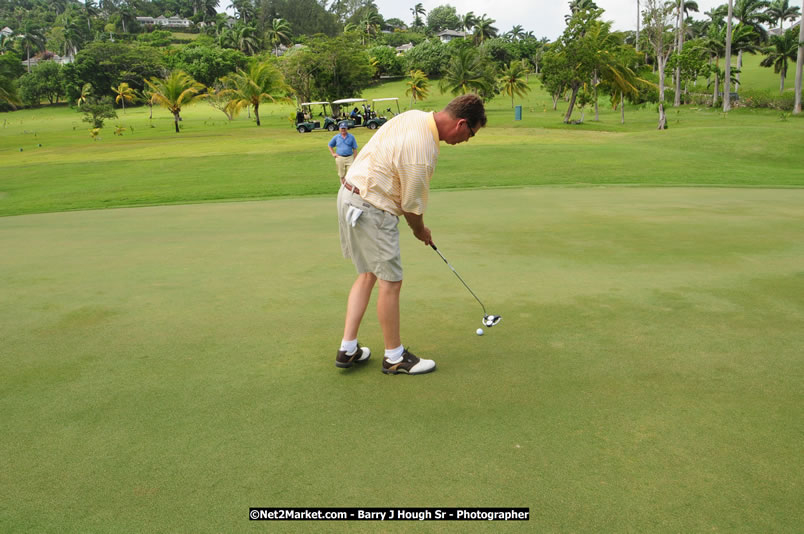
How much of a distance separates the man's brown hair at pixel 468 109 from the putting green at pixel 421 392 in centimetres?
165

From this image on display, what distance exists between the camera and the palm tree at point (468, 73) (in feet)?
212

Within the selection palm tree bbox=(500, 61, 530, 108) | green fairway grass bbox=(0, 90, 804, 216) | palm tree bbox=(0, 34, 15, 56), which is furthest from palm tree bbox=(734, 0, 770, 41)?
palm tree bbox=(0, 34, 15, 56)

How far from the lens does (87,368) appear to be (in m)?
4.23

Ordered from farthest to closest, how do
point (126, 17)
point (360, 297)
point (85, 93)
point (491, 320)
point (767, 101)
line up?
point (126, 17), point (85, 93), point (767, 101), point (491, 320), point (360, 297)

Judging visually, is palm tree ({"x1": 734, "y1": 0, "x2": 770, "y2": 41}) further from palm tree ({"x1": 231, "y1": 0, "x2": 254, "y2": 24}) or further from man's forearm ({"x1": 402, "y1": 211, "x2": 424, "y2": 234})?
palm tree ({"x1": 231, "y1": 0, "x2": 254, "y2": 24})

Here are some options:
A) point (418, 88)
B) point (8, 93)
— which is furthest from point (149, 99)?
point (8, 93)

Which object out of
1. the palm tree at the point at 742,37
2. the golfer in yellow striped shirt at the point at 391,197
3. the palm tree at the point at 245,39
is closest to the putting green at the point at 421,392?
the golfer in yellow striped shirt at the point at 391,197

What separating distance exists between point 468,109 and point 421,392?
1860 millimetres

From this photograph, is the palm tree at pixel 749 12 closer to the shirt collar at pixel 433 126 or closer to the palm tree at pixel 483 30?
the palm tree at pixel 483 30

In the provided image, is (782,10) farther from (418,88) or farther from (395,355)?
(395,355)

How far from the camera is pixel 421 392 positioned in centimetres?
376

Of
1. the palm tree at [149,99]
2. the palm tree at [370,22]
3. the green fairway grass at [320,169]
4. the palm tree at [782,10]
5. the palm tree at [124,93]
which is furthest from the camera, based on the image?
the palm tree at [370,22]

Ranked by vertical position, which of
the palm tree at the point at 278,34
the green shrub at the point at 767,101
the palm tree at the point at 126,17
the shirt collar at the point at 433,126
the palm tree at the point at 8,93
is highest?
the palm tree at the point at 126,17

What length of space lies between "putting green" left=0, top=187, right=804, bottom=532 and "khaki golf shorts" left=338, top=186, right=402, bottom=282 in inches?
28.6
